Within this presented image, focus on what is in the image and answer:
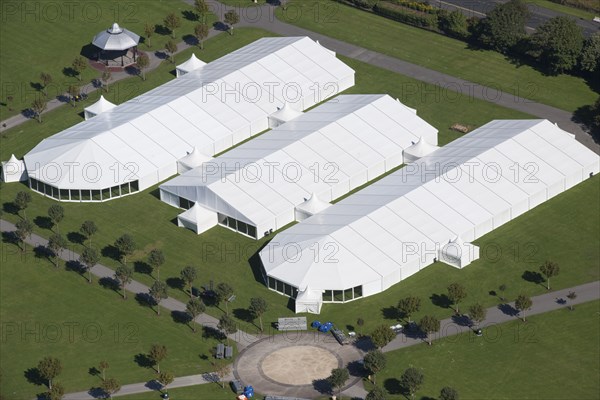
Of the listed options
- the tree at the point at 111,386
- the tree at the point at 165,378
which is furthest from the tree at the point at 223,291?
the tree at the point at 111,386

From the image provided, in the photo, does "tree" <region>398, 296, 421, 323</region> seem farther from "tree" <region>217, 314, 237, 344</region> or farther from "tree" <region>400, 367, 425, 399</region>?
"tree" <region>217, 314, 237, 344</region>

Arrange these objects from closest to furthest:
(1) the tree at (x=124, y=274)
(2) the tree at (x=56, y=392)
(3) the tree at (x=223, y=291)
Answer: (2) the tree at (x=56, y=392)
(3) the tree at (x=223, y=291)
(1) the tree at (x=124, y=274)

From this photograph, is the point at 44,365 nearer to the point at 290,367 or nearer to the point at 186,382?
the point at 186,382

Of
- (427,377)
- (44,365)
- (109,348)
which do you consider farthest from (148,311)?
(427,377)

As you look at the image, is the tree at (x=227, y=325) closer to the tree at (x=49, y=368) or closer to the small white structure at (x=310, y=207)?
the tree at (x=49, y=368)

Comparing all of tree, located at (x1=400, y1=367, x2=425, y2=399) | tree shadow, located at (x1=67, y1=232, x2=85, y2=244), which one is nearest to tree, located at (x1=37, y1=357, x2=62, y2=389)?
tree shadow, located at (x1=67, y1=232, x2=85, y2=244)

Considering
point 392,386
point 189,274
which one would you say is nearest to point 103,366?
point 189,274
